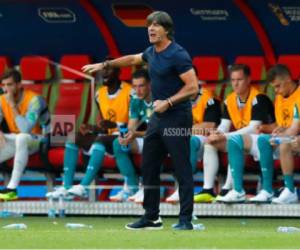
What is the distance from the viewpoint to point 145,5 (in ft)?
49.0

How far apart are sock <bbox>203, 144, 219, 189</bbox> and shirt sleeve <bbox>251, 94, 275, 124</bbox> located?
0.57 metres

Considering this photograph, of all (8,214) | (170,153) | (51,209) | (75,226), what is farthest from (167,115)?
(8,214)

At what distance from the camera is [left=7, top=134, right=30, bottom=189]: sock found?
14.2 meters

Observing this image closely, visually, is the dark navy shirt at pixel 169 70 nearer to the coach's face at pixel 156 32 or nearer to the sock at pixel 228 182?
the coach's face at pixel 156 32

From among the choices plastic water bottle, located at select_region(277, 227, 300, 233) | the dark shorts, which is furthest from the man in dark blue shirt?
the dark shorts

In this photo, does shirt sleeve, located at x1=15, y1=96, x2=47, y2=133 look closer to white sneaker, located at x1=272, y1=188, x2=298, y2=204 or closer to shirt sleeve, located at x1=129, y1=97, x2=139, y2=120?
shirt sleeve, located at x1=129, y1=97, x2=139, y2=120

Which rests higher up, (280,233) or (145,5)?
(145,5)

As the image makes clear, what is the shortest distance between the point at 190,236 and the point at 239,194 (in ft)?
10.2

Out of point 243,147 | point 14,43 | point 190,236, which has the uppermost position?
point 14,43

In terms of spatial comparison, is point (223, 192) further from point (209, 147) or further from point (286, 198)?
point (286, 198)

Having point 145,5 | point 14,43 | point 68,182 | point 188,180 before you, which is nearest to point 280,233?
point 188,180

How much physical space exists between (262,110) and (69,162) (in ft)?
6.68

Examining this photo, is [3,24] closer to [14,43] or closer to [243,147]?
[14,43]

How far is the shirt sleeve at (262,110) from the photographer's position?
13812mm
